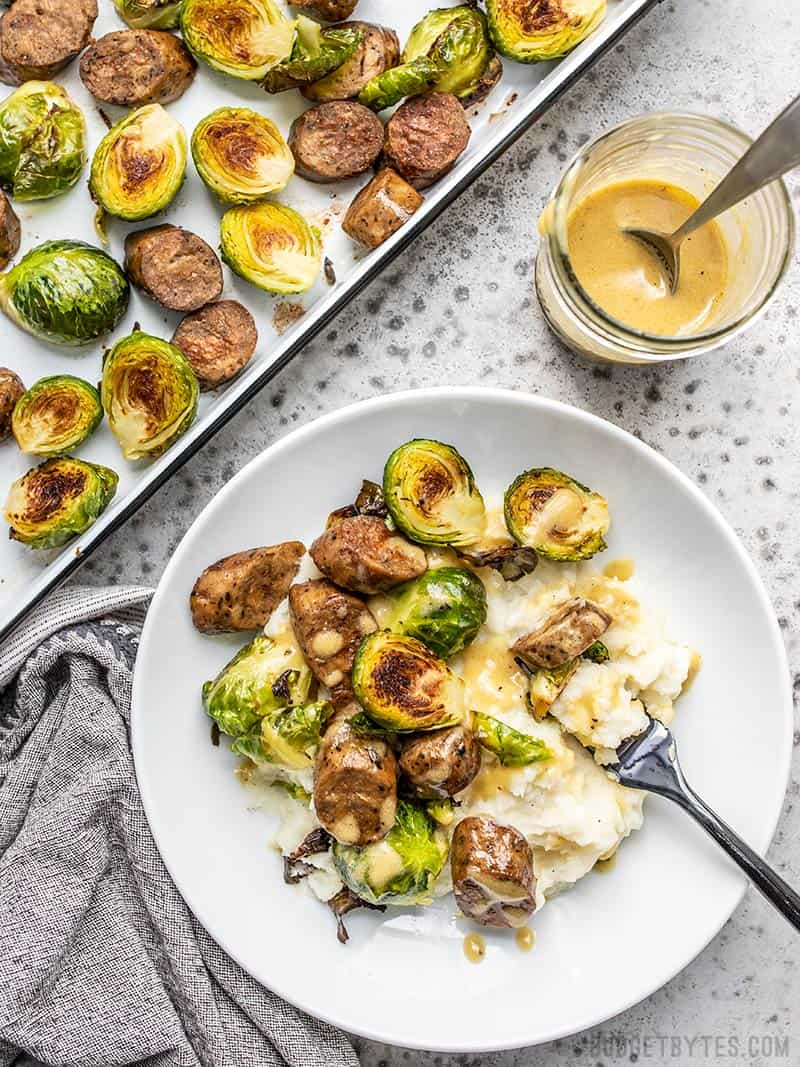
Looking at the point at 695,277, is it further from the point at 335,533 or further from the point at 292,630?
the point at 292,630

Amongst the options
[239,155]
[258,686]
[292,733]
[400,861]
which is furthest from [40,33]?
[400,861]

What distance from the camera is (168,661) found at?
2.61 m

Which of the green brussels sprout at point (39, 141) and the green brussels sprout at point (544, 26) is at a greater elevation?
the green brussels sprout at point (544, 26)

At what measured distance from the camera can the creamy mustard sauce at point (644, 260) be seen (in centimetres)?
252

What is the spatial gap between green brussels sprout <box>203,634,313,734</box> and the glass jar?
3.45 ft

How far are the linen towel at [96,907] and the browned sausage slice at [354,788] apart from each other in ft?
2.04

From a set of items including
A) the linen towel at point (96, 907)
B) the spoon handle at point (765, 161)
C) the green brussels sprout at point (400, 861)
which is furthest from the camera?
the linen towel at point (96, 907)

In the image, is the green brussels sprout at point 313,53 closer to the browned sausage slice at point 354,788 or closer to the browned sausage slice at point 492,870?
the browned sausage slice at point 354,788

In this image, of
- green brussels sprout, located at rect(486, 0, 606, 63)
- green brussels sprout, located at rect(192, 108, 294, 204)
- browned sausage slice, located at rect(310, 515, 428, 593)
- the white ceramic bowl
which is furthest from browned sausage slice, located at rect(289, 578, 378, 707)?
green brussels sprout, located at rect(486, 0, 606, 63)

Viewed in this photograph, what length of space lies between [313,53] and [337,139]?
202 mm

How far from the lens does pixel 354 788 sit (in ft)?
7.92

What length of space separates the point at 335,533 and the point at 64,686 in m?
0.90

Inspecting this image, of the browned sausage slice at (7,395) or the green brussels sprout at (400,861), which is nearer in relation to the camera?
the green brussels sprout at (400,861)

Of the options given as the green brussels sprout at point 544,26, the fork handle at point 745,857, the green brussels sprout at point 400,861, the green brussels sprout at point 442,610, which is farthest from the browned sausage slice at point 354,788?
the green brussels sprout at point 544,26
